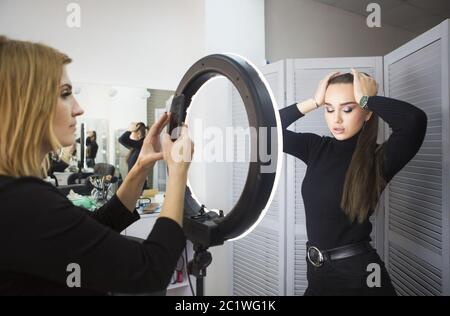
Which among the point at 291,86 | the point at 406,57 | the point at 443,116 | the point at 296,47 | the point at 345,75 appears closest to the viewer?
the point at 443,116

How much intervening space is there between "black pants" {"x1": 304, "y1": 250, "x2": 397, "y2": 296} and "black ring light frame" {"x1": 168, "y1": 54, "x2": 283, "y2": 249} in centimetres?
59

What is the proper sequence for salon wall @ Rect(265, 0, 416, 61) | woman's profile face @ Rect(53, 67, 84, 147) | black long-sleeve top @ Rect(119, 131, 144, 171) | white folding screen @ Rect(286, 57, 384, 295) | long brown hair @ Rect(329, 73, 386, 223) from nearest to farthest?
woman's profile face @ Rect(53, 67, 84, 147) < long brown hair @ Rect(329, 73, 386, 223) < white folding screen @ Rect(286, 57, 384, 295) < black long-sleeve top @ Rect(119, 131, 144, 171) < salon wall @ Rect(265, 0, 416, 61)

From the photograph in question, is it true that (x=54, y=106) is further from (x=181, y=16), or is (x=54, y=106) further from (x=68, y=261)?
(x=181, y=16)

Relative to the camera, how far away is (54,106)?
608 mm

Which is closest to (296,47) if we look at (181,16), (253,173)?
(181,16)

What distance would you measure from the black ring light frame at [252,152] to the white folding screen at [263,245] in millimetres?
984

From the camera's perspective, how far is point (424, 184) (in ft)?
4.13

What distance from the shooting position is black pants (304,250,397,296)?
1022 millimetres

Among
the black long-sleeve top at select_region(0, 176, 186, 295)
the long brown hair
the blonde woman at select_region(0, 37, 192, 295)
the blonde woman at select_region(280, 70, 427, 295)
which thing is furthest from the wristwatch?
the black long-sleeve top at select_region(0, 176, 186, 295)

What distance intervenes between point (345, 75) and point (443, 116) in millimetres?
376

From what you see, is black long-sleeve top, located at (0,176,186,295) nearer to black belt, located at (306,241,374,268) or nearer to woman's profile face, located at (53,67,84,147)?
woman's profile face, located at (53,67,84,147)

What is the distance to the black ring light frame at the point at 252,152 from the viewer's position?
1.87 feet

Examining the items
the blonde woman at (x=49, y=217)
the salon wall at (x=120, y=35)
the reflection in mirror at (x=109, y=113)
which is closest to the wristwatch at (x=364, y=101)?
the blonde woman at (x=49, y=217)

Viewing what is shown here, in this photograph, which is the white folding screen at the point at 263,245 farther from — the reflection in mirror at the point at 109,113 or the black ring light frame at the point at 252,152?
the black ring light frame at the point at 252,152
